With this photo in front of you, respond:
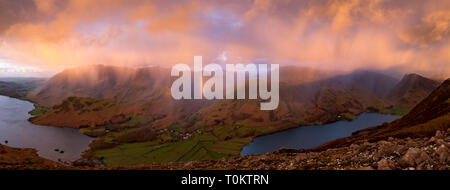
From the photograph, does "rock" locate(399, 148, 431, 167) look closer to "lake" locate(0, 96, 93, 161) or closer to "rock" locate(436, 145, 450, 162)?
"rock" locate(436, 145, 450, 162)

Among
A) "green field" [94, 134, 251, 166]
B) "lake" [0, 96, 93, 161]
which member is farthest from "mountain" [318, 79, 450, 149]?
"lake" [0, 96, 93, 161]

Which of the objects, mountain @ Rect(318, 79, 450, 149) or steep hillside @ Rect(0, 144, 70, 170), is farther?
steep hillside @ Rect(0, 144, 70, 170)

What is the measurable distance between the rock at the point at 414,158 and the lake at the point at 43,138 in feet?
461

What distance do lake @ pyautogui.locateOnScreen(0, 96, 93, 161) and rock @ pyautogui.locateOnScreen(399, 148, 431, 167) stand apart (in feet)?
461

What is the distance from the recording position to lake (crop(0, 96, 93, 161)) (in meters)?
116

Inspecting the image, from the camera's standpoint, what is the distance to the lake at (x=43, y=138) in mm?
115562
